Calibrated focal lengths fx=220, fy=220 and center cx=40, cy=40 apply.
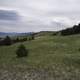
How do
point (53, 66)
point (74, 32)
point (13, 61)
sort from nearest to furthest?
point (53, 66), point (13, 61), point (74, 32)

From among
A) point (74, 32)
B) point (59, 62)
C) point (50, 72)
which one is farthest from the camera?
point (74, 32)

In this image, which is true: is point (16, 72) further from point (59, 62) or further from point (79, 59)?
point (79, 59)

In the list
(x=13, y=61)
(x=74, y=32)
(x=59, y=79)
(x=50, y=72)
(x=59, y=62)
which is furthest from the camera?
(x=74, y=32)

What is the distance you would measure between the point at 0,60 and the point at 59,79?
12.6 meters

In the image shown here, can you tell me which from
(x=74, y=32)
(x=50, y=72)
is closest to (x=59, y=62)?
(x=50, y=72)

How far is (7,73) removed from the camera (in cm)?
2402

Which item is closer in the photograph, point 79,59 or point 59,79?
point 59,79

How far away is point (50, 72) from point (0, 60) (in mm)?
10245

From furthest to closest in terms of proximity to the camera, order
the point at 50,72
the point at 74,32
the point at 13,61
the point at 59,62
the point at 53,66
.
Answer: the point at 74,32, the point at 13,61, the point at 59,62, the point at 53,66, the point at 50,72

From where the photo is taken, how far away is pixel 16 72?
24078 millimetres

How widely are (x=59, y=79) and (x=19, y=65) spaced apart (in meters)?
7.68

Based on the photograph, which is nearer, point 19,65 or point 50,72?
point 50,72

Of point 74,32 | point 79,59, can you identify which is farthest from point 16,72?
point 74,32

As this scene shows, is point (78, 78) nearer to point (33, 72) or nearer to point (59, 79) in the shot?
point (59, 79)
